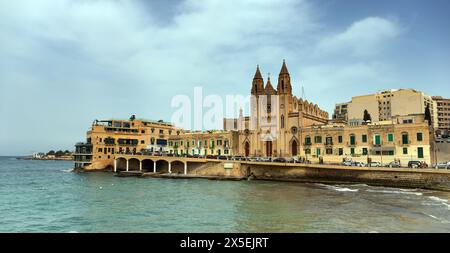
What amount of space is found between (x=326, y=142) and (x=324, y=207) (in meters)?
35.4

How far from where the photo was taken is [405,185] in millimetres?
46781

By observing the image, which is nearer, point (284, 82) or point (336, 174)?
point (336, 174)

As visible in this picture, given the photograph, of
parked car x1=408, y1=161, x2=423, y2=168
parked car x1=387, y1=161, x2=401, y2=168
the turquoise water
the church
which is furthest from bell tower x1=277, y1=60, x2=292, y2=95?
the turquoise water

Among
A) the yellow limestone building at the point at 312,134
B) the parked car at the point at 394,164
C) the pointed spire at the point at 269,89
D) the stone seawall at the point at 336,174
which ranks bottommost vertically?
the stone seawall at the point at 336,174

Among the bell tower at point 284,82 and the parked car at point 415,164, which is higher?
the bell tower at point 284,82

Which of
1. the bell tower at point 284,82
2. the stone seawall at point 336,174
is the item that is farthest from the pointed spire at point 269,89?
the stone seawall at point 336,174

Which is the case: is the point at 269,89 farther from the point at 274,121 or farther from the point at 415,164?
the point at 415,164

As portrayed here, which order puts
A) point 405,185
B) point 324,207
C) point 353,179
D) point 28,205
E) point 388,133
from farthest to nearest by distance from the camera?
point 388,133 < point 353,179 < point 405,185 < point 28,205 < point 324,207

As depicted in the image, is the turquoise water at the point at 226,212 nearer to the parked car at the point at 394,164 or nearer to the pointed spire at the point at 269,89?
the parked car at the point at 394,164

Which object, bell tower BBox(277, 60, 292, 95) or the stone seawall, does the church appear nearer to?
bell tower BBox(277, 60, 292, 95)

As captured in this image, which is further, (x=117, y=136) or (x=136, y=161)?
(x=117, y=136)

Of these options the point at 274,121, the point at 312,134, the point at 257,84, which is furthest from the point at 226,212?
the point at 257,84
